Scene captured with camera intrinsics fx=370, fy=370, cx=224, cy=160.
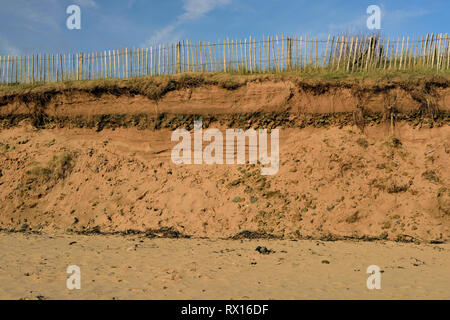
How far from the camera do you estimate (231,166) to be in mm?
9977

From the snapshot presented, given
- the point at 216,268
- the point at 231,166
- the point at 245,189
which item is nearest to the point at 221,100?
the point at 231,166

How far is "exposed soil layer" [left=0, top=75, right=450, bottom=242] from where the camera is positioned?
8.80 metres

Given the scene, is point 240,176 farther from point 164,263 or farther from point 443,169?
point 443,169

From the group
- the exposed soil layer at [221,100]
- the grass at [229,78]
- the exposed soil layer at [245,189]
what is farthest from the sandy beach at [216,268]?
the grass at [229,78]

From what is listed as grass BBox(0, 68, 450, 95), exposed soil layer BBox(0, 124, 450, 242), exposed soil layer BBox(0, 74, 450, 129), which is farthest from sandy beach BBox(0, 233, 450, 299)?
grass BBox(0, 68, 450, 95)

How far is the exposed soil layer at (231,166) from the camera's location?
880 cm

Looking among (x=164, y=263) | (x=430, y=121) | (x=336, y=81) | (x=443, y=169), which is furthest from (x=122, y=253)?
(x=430, y=121)

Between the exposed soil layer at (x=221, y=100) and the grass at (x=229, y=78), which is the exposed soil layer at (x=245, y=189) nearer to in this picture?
the exposed soil layer at (x=221, y=100)

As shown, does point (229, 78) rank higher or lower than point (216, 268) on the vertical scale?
higher

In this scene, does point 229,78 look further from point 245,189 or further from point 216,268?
point 216,268

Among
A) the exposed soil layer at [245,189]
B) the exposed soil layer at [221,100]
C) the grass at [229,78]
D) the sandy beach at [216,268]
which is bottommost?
the sandy beach at [216,268]

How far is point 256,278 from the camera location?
546cm

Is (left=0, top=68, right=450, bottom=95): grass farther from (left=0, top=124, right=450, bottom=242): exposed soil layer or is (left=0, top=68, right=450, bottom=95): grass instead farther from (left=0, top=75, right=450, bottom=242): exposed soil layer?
(left=0, top=124, right=450, bottom=242): exposed soil layer

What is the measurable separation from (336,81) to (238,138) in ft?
10.6
